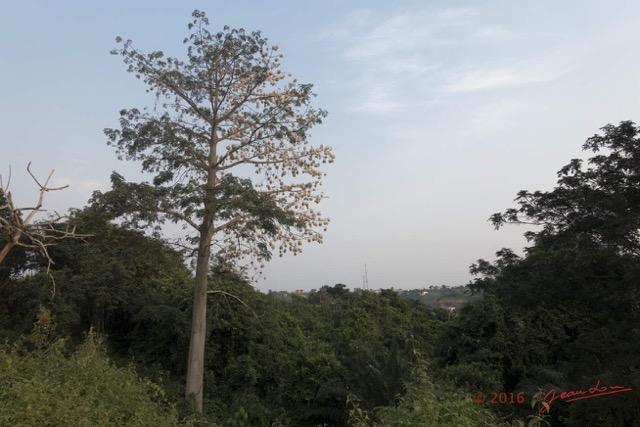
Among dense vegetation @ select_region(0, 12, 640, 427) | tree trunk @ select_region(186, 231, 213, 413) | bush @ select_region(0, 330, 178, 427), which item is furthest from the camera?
tree trunk @ select_region(186, 231, 213, 413)

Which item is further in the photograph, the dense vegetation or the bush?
the dense vegetation

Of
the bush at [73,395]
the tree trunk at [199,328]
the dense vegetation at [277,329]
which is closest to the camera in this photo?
the bush at [73,395]

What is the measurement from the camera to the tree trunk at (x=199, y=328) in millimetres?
11031

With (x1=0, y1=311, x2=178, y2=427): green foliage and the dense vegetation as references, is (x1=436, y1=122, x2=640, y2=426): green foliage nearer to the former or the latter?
the dense vegetation

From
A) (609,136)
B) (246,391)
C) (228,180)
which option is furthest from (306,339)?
(609,136)

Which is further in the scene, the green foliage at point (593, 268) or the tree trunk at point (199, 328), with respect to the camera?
the tree trunk at point (199, 328)

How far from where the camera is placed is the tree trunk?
11.0 m

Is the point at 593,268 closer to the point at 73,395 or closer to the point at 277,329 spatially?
the point at 73,395

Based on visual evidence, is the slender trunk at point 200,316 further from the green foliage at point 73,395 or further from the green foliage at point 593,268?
the green foliage at point 593,268

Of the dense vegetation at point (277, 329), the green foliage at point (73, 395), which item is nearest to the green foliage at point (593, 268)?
the dense vegetation at point (277, 329)

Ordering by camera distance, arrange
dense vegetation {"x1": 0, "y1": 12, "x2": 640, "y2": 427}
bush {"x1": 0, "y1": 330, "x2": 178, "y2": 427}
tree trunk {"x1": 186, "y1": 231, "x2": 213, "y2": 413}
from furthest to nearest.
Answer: tree trunk {"x1": 186, "y1": 231, "x2": 213, "y2": 413} < dense vegetation {"x1": 0, "y1": 12, "x2": 640, "y2": 427} < bush {"x1": 0, "y1": 330, "x2": 178, "y2": 427}

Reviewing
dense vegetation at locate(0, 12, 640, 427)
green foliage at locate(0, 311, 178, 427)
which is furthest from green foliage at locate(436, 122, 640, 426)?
green foliage at locate(0, 311, 178, 427)

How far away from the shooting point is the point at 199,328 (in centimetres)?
1129

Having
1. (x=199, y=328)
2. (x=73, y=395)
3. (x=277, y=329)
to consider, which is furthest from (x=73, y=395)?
(x=277, y=329)
